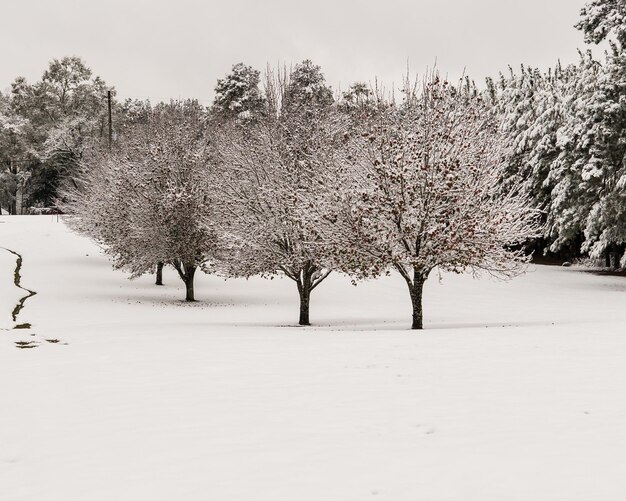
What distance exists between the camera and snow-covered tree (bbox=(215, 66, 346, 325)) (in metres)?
21.5

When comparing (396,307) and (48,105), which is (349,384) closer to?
(396,307)

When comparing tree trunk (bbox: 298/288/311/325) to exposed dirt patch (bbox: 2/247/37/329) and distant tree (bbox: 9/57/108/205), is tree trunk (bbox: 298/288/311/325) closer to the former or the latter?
exposed dirt patch (bbox: 2/247/37/329)

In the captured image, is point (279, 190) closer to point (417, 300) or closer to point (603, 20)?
point (417, 300)

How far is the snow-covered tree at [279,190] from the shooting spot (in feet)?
70.6

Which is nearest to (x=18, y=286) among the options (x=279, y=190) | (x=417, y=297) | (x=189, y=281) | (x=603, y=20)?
(x=189, y=281)

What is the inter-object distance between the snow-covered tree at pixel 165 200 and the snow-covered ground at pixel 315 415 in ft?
35.0

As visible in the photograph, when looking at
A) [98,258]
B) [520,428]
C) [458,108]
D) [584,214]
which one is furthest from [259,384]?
[98,258]

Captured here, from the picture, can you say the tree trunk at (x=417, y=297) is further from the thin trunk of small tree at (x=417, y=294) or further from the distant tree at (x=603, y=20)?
the distant tree at (x=603, y=20)

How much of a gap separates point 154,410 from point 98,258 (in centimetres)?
3822

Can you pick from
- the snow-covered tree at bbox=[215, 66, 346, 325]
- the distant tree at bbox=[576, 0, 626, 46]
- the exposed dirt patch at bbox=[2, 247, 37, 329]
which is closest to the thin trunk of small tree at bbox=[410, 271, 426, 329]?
the snow-covered tree at bbox=[215, 66, 346, 325]

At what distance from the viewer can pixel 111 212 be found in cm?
3077

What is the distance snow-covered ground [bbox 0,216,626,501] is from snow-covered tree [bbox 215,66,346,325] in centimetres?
488

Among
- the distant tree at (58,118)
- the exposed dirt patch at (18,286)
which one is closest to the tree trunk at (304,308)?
the exposed dirt patch at (18,286)

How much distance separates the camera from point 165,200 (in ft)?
91.3
